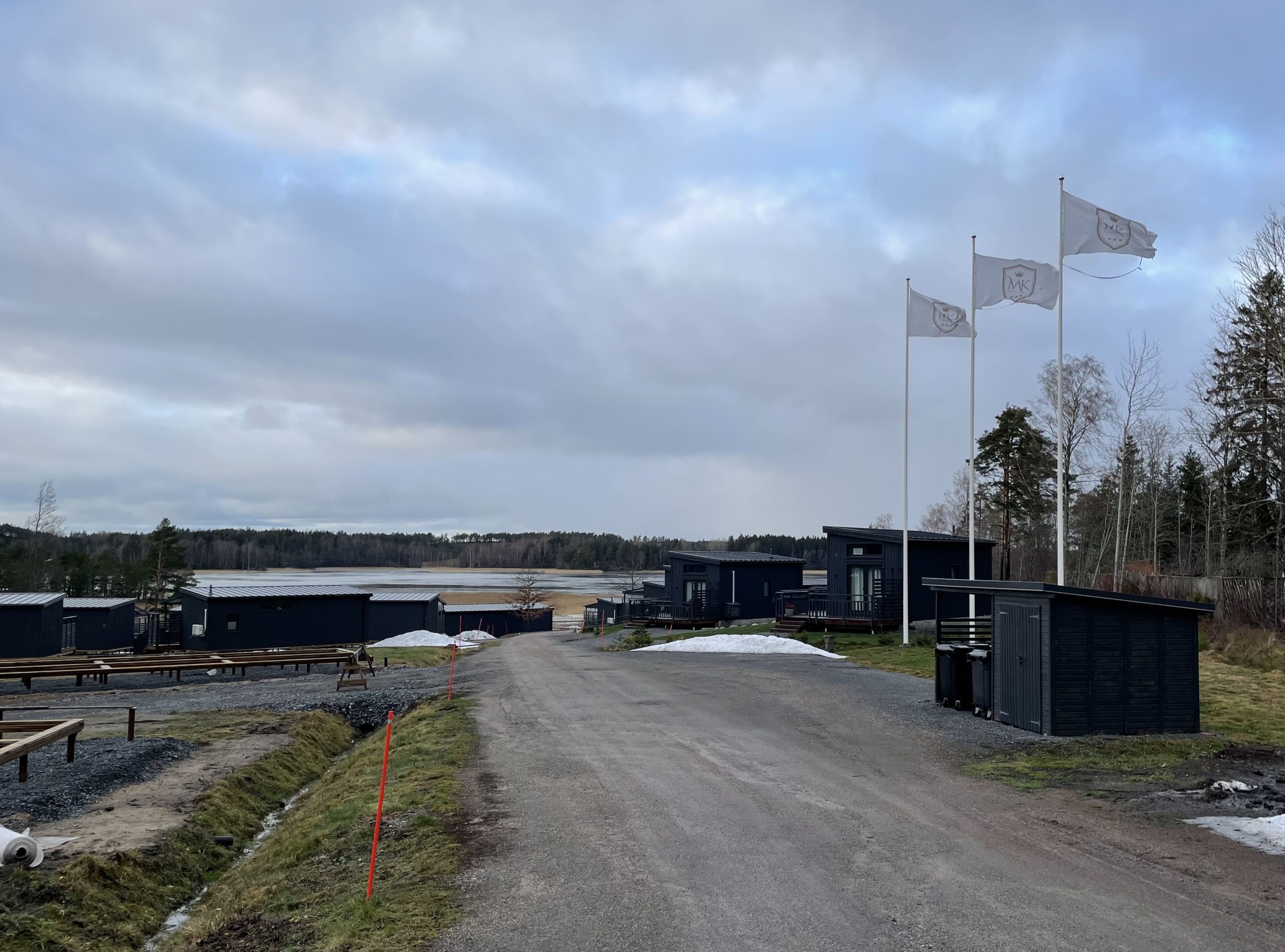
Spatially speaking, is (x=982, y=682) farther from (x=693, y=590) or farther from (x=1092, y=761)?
(x=693, y=590)

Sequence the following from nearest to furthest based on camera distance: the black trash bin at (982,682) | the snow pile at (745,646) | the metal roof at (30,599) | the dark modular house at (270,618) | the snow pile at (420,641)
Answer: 1. the black trash bin at (982,682)
2. the snow pile at (745,646)
3. the metal roof at (30,599)
4. the snow pile at (420,641)
5. the dark modular house at (270,618)

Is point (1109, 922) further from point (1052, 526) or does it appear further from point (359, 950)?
point (1052, 526)

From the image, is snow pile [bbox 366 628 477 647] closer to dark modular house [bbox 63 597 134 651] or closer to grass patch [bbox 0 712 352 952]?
dark modular house [bbox 63 597 134 651]

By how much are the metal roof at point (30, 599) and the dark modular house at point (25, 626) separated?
0.07 feet

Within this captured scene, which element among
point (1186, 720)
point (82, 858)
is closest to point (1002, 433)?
point (1186, 720)

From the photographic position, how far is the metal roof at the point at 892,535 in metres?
35.4

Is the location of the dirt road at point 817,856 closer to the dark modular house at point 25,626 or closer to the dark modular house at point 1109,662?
the dark modular house at point 1109,662

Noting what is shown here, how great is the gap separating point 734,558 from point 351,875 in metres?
39.1

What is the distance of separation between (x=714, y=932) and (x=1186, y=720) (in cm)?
1193

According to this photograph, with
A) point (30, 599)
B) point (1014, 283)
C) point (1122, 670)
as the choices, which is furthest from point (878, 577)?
point (30, 599)

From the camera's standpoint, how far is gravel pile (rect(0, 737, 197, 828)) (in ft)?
37.9

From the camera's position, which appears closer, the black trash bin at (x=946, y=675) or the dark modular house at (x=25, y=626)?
the black trash bin at (x=946, y=675)

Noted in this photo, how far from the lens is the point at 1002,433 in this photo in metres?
52.6

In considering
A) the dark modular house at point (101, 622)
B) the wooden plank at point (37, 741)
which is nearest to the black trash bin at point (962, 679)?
the wooden plank at point (37, 741)
